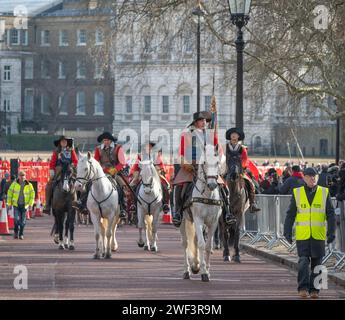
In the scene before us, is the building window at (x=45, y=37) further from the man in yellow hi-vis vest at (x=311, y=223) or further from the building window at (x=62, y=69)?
the man in yellow hi-vis vest at (x=311, y=223)

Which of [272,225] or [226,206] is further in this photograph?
[272,225]

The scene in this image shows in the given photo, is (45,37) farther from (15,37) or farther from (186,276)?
(186,276)

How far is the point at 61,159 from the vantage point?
29.2 m

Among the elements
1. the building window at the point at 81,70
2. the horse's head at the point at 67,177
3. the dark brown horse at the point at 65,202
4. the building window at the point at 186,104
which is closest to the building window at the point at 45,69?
the building window at the point at 81,70

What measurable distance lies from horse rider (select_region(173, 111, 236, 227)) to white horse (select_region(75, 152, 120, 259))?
4.58 metres

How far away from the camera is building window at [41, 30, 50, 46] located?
474ft

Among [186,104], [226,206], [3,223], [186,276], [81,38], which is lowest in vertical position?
[186,276]

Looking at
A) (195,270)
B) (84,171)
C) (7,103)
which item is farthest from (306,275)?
(7,103)

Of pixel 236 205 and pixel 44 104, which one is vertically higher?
pixel 44 104

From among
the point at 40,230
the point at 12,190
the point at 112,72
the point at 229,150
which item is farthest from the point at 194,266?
the point at 112,72

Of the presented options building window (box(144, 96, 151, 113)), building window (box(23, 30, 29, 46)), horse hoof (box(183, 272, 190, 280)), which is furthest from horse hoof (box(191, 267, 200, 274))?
building window (box(23, 30, 29, 46))

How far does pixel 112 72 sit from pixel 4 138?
221 ft

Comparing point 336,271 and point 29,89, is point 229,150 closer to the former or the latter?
point 336,271

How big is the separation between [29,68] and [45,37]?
145 inches
